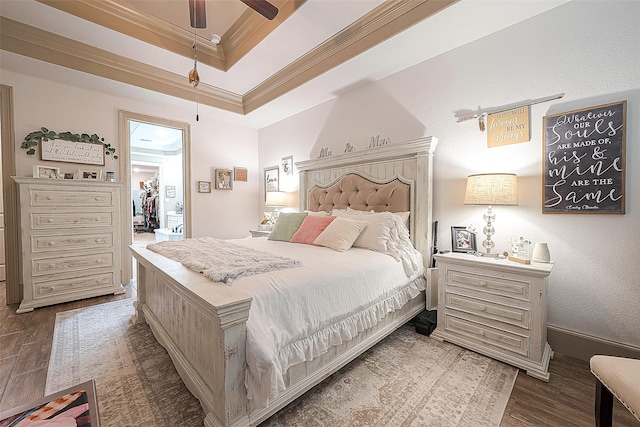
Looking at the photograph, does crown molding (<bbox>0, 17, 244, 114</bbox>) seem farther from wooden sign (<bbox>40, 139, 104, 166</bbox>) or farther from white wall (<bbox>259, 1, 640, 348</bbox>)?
white wall (<bbox>259, 1, 640, 348</bbox>)

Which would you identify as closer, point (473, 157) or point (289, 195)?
point (473, 157)

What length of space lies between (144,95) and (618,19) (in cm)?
453

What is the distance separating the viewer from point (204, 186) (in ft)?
13.7

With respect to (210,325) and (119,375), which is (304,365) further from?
(119,375)

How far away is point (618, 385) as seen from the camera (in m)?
0.95

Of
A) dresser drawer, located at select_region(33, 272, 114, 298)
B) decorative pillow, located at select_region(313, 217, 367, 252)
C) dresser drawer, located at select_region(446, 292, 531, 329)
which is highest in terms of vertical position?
decorative pillow, located at select_region(313, 217, 367, 252)

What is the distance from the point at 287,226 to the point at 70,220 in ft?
7.76

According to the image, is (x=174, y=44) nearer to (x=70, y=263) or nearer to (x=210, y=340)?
(x=70, y=263)

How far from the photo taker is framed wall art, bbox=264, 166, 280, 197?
172 inches

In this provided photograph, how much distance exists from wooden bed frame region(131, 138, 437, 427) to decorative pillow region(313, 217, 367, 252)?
2.08 ft

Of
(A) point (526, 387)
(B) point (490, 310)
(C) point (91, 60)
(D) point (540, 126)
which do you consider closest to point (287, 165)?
(C) point (91, 60)

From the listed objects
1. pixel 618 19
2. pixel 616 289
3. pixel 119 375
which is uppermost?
pixel 618 19

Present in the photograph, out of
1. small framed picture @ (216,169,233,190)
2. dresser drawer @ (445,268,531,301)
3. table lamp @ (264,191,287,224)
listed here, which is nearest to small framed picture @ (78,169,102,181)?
small framed picture @ (216,169,233,190)

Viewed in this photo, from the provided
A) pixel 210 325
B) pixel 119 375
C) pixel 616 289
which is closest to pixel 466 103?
pixel 616 289
